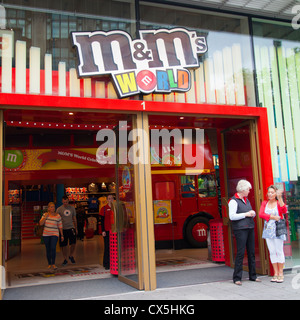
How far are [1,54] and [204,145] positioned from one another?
21.0 ft

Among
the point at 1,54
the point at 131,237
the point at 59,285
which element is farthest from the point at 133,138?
the point at 59,285

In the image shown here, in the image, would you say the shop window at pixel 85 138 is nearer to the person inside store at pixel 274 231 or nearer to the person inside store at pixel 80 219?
the person inside store at pixel 80 219

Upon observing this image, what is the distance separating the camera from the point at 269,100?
668cm

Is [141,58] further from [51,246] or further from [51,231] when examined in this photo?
[51,246]

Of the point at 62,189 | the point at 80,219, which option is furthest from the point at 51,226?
the point at 62,189

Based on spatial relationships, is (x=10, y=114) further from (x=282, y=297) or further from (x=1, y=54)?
(x=282, y=297)

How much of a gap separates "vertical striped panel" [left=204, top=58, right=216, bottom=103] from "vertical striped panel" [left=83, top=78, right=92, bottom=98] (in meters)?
2.08

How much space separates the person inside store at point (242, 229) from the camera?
5.60 m

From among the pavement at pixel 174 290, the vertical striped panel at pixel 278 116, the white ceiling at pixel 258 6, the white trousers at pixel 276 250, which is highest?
the white ceiling at pixel 258 6

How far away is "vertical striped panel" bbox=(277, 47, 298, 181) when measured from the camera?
6645mm

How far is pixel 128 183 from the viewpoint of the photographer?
5.96 meters

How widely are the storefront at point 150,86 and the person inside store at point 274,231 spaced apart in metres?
0.49

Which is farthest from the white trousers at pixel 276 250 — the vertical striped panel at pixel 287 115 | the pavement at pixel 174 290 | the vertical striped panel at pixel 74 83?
the vertical striped panel at pixel 74 83

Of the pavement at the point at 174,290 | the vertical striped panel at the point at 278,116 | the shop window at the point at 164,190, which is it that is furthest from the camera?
the shop window at the point at 164,190
